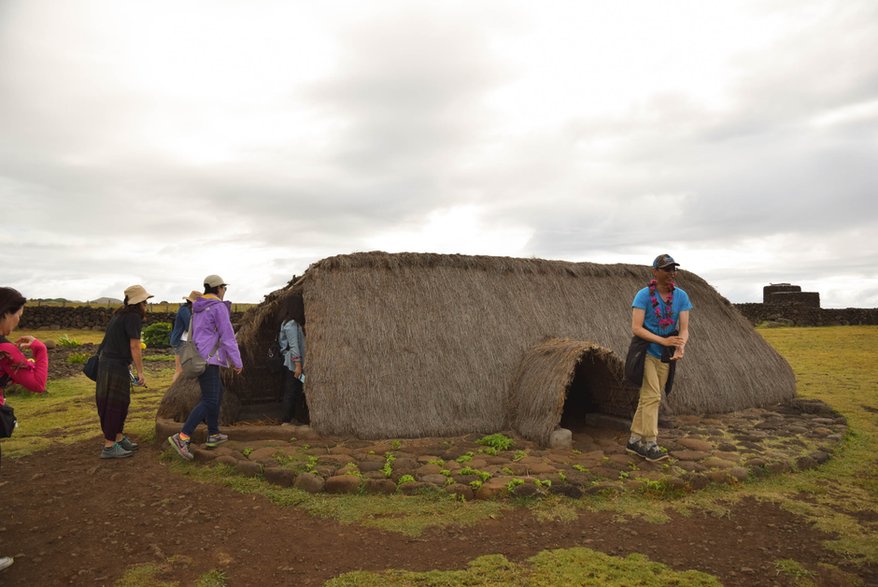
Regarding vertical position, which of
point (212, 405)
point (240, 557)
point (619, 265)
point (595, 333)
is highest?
point (619, 265)

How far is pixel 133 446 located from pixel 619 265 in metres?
9.44

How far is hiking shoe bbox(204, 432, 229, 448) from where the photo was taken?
23.1ft

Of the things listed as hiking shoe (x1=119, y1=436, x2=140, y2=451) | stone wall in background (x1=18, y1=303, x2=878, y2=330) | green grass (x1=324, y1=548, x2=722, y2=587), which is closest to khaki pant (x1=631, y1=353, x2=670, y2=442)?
green grass (x1=324, y1=548, x2=722, y2=587)

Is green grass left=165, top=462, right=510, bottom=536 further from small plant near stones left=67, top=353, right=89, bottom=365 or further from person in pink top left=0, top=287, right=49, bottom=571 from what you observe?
small plant near stones left=67, top=353, right=89, bottom=365

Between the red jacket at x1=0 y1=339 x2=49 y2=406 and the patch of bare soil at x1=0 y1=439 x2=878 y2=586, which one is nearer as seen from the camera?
the red jacket at x1=0 y1=339 x2=49 y2=406

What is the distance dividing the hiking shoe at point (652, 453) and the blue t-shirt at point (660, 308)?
1.13 meters

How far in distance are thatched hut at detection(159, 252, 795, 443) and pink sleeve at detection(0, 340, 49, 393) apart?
361 cm

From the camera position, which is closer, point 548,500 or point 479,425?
point 548,500

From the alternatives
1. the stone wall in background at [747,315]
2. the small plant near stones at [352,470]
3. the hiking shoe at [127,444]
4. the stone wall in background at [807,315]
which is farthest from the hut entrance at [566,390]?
the stone wall in background at [807,315]

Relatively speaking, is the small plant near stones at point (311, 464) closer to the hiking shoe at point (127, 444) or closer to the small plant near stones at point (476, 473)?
the small plant near stones at point (476, 473)

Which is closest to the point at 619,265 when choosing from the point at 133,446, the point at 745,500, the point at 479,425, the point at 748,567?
the point at 479,425

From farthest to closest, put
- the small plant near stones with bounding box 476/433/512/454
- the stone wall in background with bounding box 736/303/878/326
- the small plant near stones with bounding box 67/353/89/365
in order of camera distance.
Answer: the stone wall in background with bounding box 736/303/878/326 < the small plant near stones with bounding box 67/353/89/365 < the small plant near stones with bounding box 476/433/512/454

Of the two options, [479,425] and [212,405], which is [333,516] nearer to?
[212,405]

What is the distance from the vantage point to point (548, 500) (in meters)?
5.55
